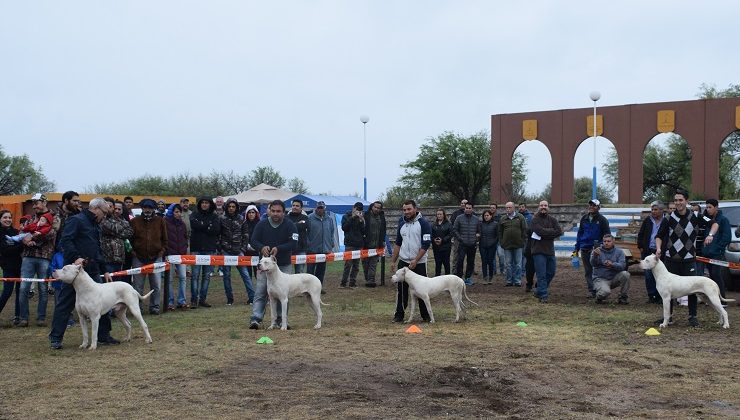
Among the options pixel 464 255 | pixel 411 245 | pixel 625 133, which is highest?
pixel 625 133

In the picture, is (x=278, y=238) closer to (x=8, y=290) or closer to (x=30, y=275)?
(x=30, y=275)

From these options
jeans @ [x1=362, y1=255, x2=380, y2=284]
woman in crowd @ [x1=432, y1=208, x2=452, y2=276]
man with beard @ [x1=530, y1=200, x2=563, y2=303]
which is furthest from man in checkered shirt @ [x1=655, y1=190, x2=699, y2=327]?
jeans @ [x1=362, y1=255, x2=380, y2=284]

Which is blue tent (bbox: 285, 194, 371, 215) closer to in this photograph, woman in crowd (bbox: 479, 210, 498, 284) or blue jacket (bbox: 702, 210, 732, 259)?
woman in crowd (bbox: 479, 210, 498, 284)

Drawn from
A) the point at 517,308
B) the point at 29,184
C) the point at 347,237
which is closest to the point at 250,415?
the point at 517,308

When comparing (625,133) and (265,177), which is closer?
(625,133)

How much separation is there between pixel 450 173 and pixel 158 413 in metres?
44.9

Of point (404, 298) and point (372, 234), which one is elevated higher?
point (372, 234)

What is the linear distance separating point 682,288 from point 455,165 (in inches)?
1549

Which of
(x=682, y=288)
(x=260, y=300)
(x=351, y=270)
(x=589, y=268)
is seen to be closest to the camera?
(x=682, y=288)

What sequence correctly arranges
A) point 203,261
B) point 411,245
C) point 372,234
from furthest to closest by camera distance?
point 372,234 < point 203,261 < point 411,245

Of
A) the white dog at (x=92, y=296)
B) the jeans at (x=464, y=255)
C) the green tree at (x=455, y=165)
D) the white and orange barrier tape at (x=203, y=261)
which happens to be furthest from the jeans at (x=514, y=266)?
the green tree at (x=455, y=165)

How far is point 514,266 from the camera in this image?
17.2 m

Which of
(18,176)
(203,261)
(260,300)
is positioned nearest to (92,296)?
(260,300)

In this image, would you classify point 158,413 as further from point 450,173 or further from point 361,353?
point 450,173
